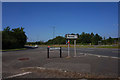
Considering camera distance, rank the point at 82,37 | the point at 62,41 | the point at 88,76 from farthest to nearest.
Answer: the point at 62,41 < the point at 82,37 < the point at 88,76

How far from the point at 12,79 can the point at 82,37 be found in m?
87.1

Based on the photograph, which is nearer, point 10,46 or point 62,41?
point 10,46

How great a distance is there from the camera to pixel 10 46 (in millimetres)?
35844

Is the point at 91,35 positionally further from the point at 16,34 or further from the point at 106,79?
the point at 106,79

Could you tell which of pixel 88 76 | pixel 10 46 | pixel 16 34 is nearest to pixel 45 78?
pixel 88 76

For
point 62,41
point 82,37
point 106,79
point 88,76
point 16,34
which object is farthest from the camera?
point 62,41

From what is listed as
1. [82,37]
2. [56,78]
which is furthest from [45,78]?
[82,37]

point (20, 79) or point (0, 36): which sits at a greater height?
point (0, 36)

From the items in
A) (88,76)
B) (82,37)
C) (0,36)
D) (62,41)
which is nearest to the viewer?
(88,76)

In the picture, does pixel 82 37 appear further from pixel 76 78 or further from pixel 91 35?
pixel 76 78

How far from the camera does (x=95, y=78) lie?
4734 mm

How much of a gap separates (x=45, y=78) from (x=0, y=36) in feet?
102

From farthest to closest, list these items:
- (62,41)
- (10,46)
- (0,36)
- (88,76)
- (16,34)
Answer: (62,41)
(16,34)
(10,46)
(0,36)
(88,76)

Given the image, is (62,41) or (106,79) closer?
(106,79)
